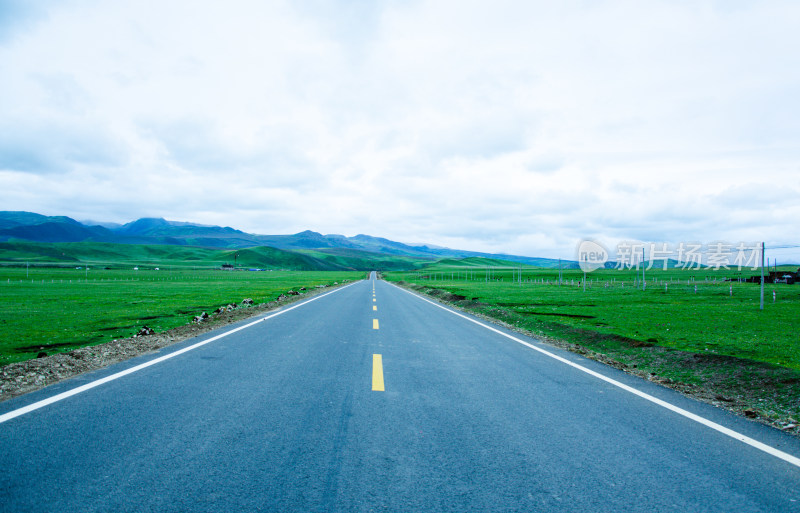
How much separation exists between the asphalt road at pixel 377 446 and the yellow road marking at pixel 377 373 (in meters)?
0.15

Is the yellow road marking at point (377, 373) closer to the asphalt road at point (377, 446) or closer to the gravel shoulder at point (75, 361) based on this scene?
the asphalt road at point (377, 446)

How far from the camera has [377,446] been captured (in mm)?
4285

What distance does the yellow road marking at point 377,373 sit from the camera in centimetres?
654

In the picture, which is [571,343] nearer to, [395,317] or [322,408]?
[395,317]


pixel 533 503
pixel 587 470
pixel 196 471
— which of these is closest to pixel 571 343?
pixel 587 470

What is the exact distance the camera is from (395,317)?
17328 mm

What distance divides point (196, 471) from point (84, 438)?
161 centimetres

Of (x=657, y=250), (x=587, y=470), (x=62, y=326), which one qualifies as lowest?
(x=62, y=326)

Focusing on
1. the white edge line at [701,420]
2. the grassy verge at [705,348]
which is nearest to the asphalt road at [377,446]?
the white edge line at [701,420]

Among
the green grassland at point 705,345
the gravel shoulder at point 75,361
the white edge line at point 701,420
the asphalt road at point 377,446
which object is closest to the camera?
the asphalt road at point 377,446

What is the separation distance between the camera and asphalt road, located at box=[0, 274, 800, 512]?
3297mm

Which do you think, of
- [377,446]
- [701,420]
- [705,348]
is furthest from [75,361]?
[705,348]

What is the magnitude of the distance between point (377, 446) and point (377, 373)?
10.5ft

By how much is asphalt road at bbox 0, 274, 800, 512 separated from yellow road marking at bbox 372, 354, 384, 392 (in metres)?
0.15
